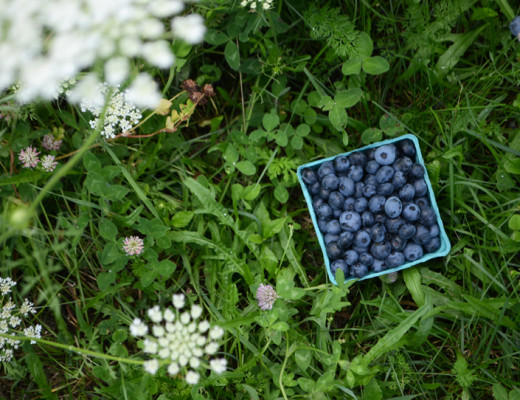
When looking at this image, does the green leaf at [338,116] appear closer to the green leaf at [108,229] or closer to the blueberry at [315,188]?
the blueberry at [315,188]

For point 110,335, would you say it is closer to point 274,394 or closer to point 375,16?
point 274,394

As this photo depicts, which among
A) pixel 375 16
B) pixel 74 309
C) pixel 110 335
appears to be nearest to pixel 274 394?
pixel 110 335

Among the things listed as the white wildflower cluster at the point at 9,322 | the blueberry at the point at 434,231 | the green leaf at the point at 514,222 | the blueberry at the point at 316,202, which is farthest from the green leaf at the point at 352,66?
the white wildflower cluster at the point at 9,322

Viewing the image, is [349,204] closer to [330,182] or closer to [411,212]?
[330,182]

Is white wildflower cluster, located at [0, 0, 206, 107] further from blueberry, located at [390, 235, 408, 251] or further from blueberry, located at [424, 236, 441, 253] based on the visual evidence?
blueberry, located at [424, 236, 441, 253]

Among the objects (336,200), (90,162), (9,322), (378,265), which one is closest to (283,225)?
(336,200)
